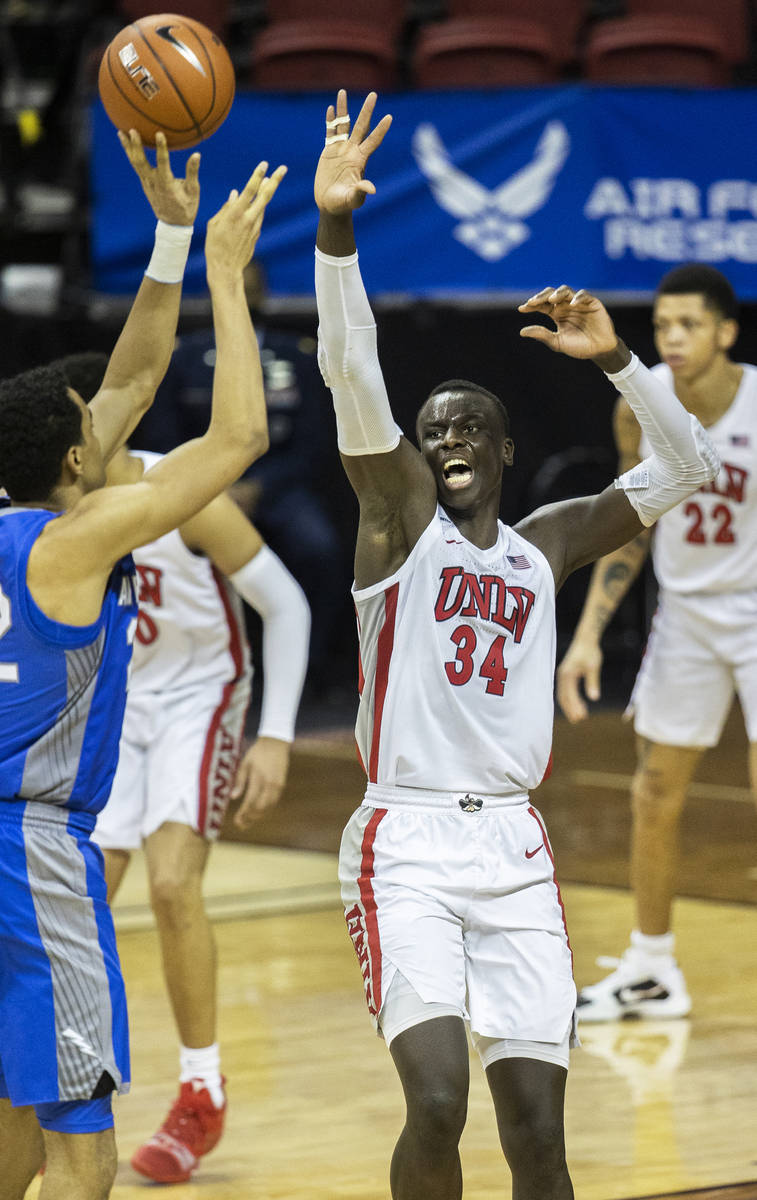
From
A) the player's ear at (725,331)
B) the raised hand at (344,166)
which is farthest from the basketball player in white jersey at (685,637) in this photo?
the raised hand at (344,166)

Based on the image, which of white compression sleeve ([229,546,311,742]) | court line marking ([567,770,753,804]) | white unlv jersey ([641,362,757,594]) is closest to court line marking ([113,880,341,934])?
white unlv jersey ([641,362,757,594])

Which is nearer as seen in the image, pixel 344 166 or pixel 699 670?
pixel 344 166

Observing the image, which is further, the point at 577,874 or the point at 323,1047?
the point at 577,874

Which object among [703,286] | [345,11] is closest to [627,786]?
[703,286]

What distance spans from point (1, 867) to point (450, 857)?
0.84 m

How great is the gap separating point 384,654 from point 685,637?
7.97 ft

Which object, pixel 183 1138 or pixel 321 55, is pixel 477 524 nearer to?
pixel 183 1138

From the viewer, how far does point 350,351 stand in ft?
11.5

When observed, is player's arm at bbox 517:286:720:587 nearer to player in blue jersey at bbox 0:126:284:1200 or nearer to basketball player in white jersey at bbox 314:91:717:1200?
basketball player in white jersey at bbox 314:91:717:1200

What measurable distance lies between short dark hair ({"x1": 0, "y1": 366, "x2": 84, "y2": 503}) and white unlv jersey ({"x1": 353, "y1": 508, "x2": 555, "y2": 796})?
63cm

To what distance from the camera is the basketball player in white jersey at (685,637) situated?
A: 228 inches

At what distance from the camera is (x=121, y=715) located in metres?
3.57

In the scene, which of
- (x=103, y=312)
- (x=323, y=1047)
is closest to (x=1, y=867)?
(x=323, y=1047)

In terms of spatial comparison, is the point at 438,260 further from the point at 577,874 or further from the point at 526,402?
the point at 577,874
